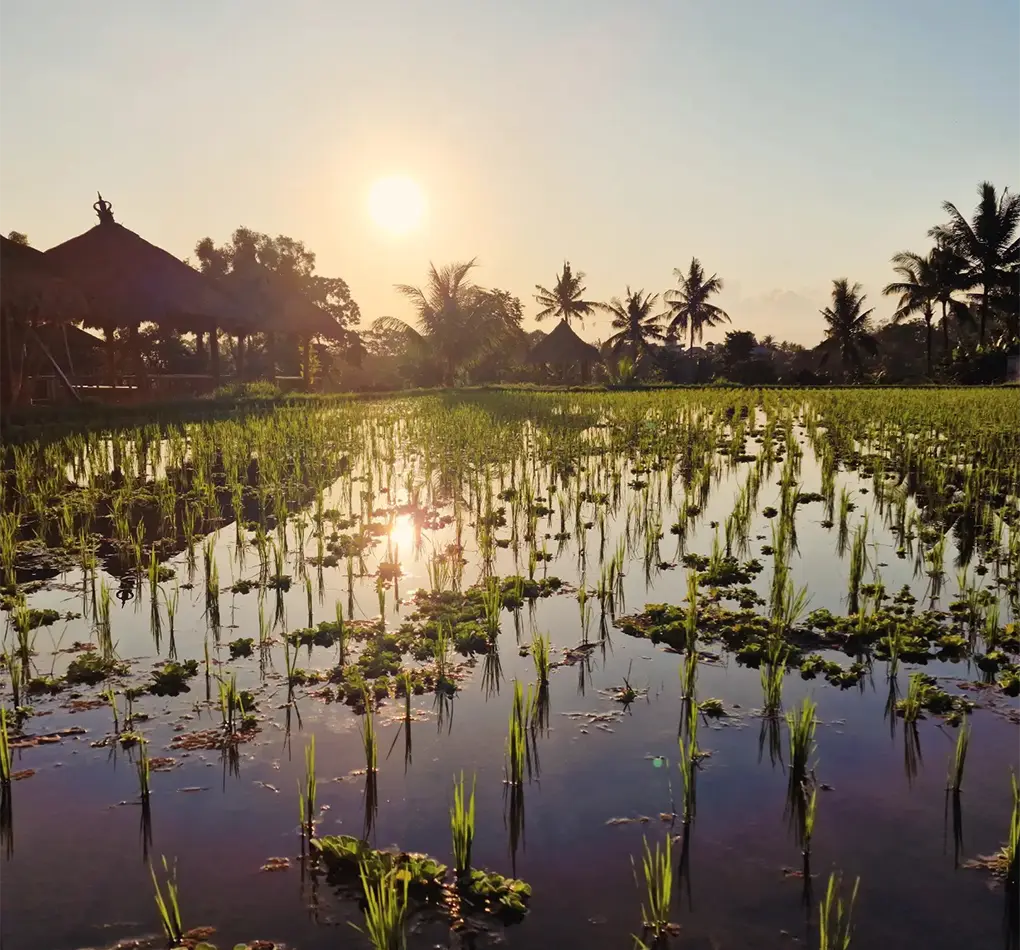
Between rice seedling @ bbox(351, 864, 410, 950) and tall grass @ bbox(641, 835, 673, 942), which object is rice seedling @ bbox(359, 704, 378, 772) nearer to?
rice seedling @ bbox(351, 864, 410, 950)

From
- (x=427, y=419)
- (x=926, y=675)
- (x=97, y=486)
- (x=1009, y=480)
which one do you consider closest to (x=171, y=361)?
(x=427, y=419)

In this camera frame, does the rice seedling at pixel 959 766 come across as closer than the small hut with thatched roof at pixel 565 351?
Yes

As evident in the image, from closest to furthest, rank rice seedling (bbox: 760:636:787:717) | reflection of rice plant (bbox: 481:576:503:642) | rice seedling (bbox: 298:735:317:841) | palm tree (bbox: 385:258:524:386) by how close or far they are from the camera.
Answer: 1. rice seedling (bbox: 298:735:317:841)
2. rice seedling (bbox: 760:636:787:717)
3. reflection of rice plant (bbox: 481:576:503:642)
4. palm tree (bbox: 385:258:524:386)

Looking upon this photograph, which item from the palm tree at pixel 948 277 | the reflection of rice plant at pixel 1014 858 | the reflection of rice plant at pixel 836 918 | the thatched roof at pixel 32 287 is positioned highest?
the palm tree at pixel 948 277

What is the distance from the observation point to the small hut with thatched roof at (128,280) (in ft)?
61.8

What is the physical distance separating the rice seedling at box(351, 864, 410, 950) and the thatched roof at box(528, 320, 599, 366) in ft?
128

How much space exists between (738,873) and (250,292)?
1054 inches

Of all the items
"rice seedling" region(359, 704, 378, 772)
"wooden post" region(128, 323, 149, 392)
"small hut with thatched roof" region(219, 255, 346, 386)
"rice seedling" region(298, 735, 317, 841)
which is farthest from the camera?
"small hut with thatched roof" region(219, 255, 346, 386)

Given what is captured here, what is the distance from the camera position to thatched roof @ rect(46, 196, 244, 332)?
18.8 meters

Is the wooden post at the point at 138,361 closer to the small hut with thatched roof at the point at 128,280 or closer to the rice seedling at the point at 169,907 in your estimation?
the small hut with thatched roof at the point at 128,280

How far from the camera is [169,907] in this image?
223cm

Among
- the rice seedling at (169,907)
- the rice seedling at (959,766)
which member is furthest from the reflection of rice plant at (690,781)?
the rice seedling at (169,907)

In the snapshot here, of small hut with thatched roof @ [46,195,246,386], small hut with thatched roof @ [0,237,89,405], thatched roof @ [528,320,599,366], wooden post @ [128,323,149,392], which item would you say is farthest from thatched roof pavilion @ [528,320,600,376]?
small hut with thatched roof @ [0,237,89,405]

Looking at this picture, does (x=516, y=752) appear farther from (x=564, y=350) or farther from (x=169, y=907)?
(x=564, y=350)
